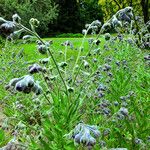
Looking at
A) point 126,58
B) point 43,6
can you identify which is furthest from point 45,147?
point 43,6

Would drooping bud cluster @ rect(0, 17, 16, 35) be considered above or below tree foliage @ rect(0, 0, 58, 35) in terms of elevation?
above

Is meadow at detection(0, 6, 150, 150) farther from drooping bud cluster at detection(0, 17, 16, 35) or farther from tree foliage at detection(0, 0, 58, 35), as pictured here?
tree foliage at detection(0, 0, 58, 35)

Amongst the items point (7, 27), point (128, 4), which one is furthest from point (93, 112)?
point (128, 4)

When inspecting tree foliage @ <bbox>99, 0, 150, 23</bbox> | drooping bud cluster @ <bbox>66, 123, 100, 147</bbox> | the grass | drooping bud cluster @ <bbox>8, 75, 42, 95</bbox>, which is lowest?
tree foliage @ <bbox>99, 0, 150, 23</bbox>

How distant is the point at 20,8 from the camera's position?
33.3m

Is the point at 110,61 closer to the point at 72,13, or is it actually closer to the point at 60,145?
the point at 60,145

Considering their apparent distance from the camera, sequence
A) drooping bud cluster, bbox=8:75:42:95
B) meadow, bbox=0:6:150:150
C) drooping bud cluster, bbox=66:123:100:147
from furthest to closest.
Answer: meadow, bbox=0:6:150:150 < drooping bud cluster, bbox=8:75:42:95 < drooping bud cluster, bbox=66:123:100:147

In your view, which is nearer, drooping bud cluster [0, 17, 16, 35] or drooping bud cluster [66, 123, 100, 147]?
drooping bud cluster [66, 123, 100, 147]

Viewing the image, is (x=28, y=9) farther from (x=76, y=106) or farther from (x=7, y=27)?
(x=7, y=27)

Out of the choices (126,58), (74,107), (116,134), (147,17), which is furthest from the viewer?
(147,17)

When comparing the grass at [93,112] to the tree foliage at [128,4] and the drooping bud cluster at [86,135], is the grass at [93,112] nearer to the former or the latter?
the drooping bud cluster at [86,135]

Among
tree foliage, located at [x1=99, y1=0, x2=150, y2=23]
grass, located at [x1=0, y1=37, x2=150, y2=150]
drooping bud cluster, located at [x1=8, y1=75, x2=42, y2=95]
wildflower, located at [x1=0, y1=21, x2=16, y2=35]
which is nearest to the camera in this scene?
drooping bud cluster, located at [x1=8, y1=75, x2=42, y2=95]

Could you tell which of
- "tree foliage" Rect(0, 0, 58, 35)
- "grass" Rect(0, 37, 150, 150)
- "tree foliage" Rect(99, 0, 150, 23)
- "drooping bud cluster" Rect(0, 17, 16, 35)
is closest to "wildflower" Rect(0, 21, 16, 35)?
"drooping bud cluster" Rect(0, 17, 16, 35)

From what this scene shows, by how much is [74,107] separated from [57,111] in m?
0.16
